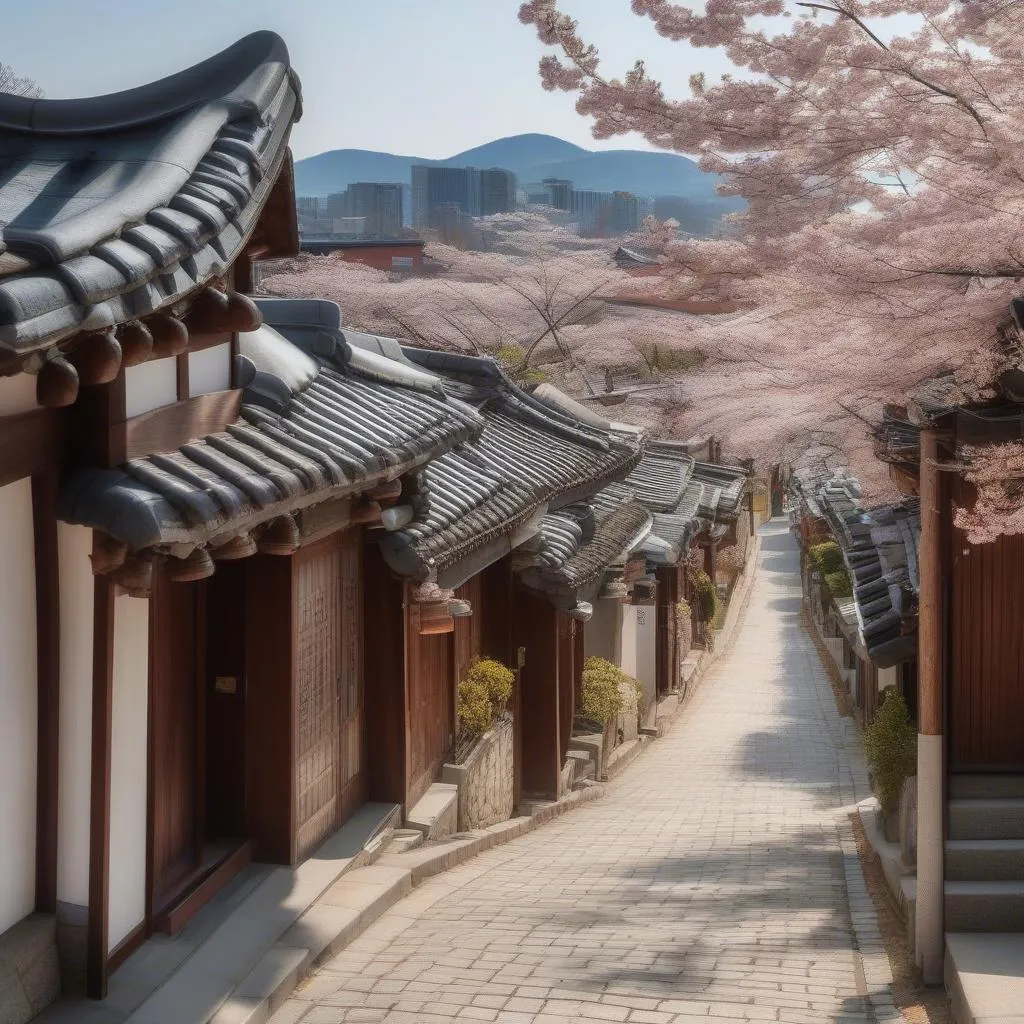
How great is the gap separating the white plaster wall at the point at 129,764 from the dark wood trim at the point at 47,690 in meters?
0.43

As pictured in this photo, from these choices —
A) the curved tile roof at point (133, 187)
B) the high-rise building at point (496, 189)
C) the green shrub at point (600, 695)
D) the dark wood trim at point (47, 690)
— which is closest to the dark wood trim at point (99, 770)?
the dark wood trim at point (47, 690)

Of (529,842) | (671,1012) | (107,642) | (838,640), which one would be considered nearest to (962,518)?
(671,1012)

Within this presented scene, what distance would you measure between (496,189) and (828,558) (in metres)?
71.0

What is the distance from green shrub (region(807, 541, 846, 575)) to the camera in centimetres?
3544

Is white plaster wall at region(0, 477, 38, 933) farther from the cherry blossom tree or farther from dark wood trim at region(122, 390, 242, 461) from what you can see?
the cherry blossom tree

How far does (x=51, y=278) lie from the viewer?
4676 mm

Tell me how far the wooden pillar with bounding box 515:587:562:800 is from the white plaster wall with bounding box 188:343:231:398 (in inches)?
333

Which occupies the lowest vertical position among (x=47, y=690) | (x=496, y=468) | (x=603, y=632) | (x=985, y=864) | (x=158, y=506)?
(x=985, y=864)

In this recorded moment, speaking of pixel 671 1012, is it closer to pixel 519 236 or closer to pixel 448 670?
pixel 448 670

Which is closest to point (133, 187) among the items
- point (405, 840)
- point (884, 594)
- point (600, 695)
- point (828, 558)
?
point (405, 840)

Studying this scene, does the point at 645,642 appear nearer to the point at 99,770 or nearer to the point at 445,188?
the point at 99,770

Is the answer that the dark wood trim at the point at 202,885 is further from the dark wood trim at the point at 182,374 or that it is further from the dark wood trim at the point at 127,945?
the dark wood trim at the point at 182,374

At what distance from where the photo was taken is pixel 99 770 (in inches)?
249

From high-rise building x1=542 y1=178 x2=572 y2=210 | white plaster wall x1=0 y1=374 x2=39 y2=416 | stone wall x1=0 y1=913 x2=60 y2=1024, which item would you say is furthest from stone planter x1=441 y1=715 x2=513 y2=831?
high-rise building x1=542 y1=178 x2=572 y2=210
